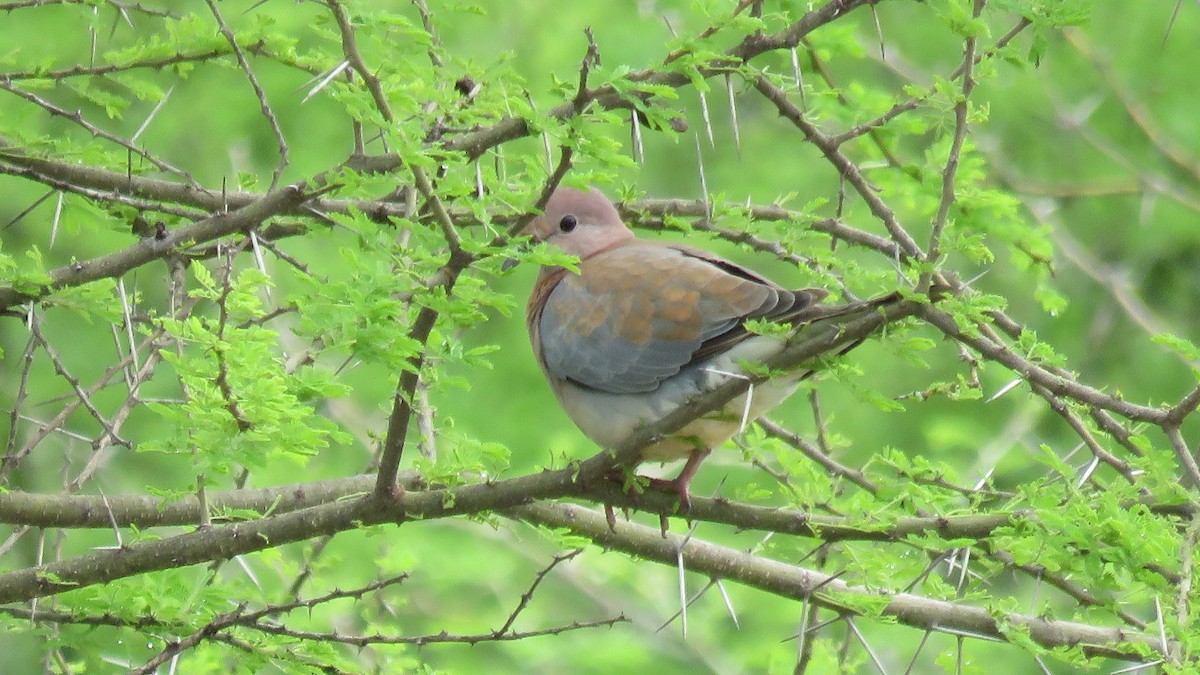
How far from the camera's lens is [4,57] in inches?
144

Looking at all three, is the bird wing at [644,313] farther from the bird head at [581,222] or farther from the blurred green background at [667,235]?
the blurred green background at [667,235]

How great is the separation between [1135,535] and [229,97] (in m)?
5.73

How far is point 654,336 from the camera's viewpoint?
395 centimetres

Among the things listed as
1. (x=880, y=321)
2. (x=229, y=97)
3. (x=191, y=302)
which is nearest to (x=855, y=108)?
(x=880, y=321)

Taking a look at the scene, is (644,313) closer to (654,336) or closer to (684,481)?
(654,336)

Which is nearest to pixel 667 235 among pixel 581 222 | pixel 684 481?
pixel 581 222

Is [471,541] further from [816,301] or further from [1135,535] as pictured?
[1135,535]

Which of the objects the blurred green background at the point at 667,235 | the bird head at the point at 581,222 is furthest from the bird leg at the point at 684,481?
the bird head at the point at 581,222

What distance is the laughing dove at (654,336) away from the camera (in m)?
3.64

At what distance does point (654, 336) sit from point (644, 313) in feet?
0.33

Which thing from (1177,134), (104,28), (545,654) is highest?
(1177,134)

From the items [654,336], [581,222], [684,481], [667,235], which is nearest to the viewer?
[684,481]

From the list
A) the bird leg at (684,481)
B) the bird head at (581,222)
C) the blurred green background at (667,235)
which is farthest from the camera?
the blurred green background at (667,235)

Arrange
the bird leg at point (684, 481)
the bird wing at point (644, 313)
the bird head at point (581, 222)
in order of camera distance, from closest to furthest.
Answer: the bird leg at point (684, 481)
the bird wing at point (644, 313)
the bird head at point (581, 222)
